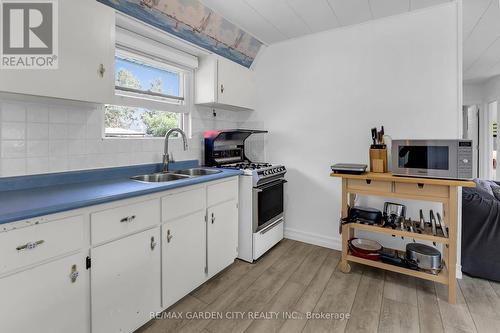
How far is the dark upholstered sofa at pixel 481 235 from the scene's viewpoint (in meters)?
2.21

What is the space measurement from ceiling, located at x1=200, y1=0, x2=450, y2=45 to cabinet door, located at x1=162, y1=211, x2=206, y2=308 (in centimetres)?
192

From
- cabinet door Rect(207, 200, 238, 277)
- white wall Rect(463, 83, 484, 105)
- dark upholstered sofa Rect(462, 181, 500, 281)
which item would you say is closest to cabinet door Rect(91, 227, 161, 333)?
cabinet door Rect(207, 200, 238, 277)

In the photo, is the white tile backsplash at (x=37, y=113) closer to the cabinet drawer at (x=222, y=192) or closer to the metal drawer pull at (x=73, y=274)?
the metal drawer pull at (x=73, y=274)

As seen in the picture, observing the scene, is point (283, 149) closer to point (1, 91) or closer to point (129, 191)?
point (129, 191)

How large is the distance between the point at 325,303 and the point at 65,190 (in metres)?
1.95

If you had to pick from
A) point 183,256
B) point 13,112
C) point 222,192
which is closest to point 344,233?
point 222,192

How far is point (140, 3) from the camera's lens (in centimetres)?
200

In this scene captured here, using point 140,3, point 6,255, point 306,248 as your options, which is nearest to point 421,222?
point 306,248

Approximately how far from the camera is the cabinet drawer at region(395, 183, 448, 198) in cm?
201

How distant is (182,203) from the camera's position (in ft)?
6.25

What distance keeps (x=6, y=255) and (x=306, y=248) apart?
2.59m

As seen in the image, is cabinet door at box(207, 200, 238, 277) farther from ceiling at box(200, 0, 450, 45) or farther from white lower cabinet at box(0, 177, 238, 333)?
ceiling at box(200, 0, 450, 45)

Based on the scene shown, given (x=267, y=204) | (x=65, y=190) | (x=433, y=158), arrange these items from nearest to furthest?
(x=65, y=190) → (x=433, y=158) → (x=267, y=204)

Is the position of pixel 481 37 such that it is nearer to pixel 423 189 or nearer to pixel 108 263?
pixel 423 189
